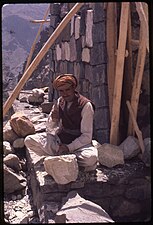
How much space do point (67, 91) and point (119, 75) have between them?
51 cm

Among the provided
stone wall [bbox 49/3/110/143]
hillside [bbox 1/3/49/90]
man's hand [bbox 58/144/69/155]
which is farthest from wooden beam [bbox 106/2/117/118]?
hillside [bbox 1/3/49/90]

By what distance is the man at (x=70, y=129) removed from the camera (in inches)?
106

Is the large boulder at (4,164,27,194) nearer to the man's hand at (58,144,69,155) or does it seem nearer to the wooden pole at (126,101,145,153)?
the man's hand at (58,144,69,155)

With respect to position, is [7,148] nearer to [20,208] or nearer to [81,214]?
[20,208]

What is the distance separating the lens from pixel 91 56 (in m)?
3.59

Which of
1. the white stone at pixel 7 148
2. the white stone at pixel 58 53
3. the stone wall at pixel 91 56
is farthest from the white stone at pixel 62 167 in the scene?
the white stone at pixel 58 53

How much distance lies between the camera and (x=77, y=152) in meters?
2.75

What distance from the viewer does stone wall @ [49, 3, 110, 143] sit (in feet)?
10.9

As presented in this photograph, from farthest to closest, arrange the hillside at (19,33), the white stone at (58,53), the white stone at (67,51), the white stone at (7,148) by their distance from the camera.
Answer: the hillside at (19,33) < the white stone at (58,53) < the white stone at (67,51) < the white stone at (7,148)

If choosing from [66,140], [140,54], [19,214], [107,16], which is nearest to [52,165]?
[66,140]

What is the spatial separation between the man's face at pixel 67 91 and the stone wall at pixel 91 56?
65 centimetres

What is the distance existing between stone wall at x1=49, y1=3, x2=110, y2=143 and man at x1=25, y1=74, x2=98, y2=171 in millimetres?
549

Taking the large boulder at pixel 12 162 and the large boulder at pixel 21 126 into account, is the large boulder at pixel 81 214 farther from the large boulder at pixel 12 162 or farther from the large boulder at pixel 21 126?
the large boulder at pixel 21 126

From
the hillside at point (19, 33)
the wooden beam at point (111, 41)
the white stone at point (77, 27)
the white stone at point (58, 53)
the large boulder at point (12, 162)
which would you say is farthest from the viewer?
the hillside at point (19, 33)
